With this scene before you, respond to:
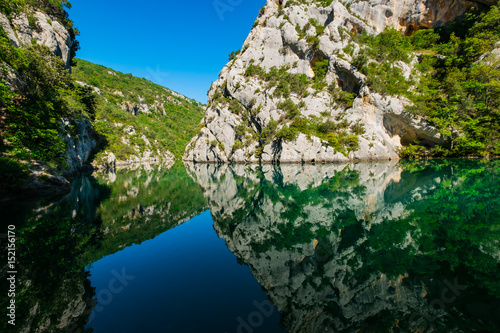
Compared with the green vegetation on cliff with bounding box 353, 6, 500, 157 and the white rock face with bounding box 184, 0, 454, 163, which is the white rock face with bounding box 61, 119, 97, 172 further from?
the green vegetation on cliff with bounding box 353, 6, 500, 157

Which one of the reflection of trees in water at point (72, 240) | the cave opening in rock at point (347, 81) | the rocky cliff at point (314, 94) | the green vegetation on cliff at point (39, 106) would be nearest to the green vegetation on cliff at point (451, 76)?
the rocky cliff at point (314, 94)

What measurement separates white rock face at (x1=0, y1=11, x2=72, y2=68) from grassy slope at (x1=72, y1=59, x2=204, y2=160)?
2475 cm

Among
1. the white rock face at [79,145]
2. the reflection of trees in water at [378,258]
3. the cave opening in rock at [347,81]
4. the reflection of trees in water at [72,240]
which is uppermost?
the white rock face at [79,145]

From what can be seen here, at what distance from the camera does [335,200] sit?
12.6 meters

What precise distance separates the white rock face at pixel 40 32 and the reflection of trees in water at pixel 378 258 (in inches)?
1085

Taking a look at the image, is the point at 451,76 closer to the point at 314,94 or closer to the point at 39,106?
the point at 314,94

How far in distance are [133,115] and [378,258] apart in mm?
95869

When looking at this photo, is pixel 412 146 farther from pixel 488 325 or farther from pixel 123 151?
pixel 123 151

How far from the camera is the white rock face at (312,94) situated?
39.8m

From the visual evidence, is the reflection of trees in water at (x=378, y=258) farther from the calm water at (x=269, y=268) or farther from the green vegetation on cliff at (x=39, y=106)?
the green vegetation on cliff at (x=39, y=106)

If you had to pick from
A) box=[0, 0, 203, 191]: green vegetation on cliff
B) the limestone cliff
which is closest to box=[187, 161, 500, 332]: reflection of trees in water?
box=[0, 0, 203, 191]: green vegetation on cliff

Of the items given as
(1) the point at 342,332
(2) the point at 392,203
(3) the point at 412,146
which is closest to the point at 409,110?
(3) the point at 412,146

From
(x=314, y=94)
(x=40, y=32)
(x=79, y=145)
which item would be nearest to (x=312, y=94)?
(x=314, y=94)

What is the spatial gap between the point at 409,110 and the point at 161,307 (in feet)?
147
